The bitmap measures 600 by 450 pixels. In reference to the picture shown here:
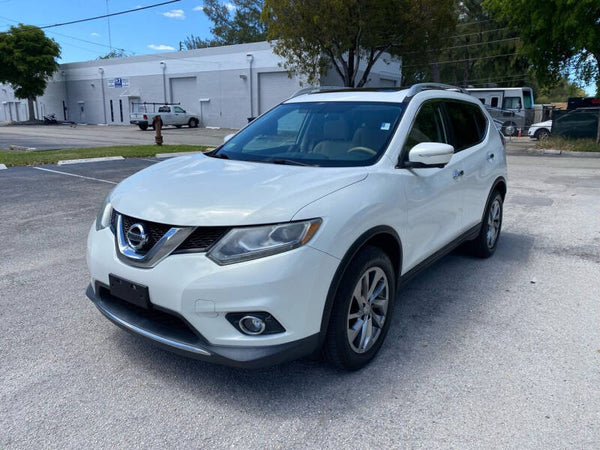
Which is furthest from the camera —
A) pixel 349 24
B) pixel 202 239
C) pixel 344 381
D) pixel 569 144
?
pixel 349 24

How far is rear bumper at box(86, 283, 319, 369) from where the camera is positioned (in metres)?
2.53

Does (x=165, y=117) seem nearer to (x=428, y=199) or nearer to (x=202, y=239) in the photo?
(x=428, y=199)

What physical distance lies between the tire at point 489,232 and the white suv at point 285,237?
4.31 ft

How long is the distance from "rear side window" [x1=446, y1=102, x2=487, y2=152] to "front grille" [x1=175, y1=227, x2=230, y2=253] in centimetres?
269

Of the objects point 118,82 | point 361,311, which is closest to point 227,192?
point 361,311

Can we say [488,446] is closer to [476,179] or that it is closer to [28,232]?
[476,179]

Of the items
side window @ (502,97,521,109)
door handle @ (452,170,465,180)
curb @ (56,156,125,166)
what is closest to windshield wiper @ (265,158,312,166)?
door handle @ (452,170,465,180)

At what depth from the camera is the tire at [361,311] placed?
9.20ft

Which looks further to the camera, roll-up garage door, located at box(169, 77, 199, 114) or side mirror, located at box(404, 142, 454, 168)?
roll-up garage door, located at box(169, 77, 199, 114)

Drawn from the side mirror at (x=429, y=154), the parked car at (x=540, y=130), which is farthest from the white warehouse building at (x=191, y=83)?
the side mirror at (x=429, y=154)

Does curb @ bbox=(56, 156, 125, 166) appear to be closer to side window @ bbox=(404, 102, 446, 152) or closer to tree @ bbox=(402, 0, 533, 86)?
side window @ bbox=(404, 102, 446, 152)

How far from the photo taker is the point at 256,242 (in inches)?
99.5

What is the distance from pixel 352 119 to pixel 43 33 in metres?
55.4

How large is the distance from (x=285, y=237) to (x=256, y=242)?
15 cm
